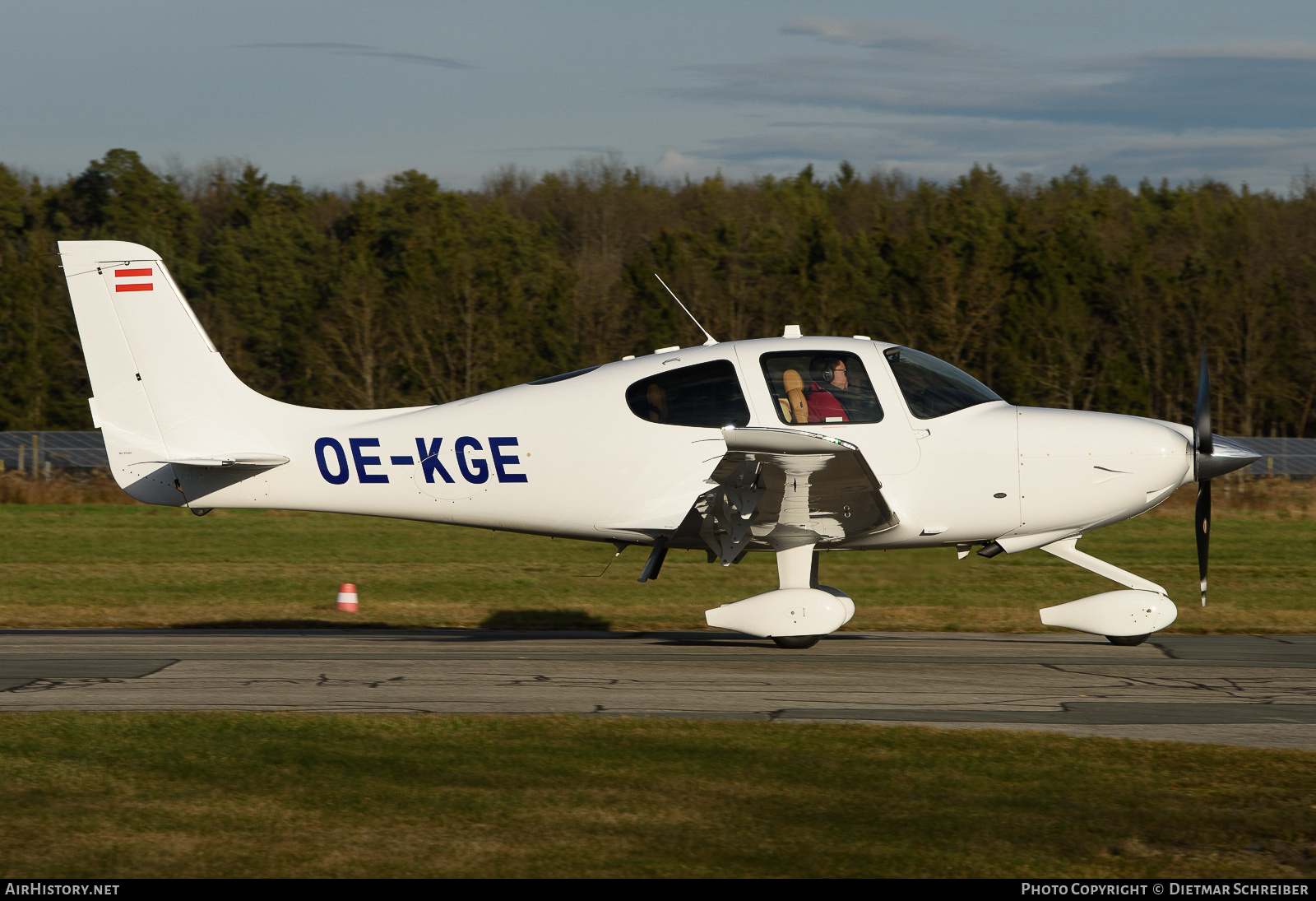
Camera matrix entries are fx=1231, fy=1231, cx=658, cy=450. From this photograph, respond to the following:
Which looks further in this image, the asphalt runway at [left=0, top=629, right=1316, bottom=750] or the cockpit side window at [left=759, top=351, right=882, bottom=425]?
the cockpit side window at [left=759, top=351, right=882, bottom=425]

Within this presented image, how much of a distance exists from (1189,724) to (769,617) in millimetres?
3260

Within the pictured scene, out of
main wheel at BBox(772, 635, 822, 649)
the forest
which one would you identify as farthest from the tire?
the forest

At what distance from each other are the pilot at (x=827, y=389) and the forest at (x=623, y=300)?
2747 centimetres

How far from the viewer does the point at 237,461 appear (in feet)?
33.3

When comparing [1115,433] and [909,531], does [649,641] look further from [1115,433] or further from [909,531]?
[1115,433]

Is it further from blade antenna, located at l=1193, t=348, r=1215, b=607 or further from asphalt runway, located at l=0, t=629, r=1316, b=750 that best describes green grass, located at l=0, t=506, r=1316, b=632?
blade antenna, located at l=1193, t=348, r=1215, b=607

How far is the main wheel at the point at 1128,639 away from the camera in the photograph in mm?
10039

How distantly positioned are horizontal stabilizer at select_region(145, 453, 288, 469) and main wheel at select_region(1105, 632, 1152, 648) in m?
7.05

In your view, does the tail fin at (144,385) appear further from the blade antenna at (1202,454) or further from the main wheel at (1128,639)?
the blade antenna at (1202,454)

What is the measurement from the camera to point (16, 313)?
41938mm

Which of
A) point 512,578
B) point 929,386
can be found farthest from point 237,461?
point 512,578

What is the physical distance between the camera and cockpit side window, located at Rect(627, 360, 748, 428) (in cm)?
962

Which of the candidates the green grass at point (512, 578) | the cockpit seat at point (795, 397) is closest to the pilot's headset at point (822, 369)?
the cockpit seat at point (795, 397)

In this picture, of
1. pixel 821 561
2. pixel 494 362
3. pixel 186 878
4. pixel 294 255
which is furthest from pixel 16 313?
pixel 186 878
